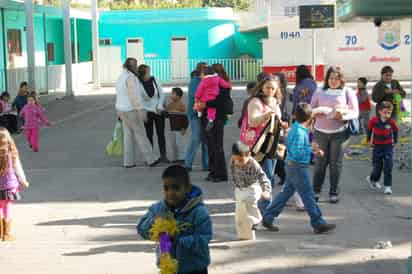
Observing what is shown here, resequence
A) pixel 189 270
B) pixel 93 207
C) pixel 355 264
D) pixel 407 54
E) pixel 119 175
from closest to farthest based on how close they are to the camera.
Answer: pixel 189 270
pixel 355 264
pixel 93 207
pixel 119 175
pixel 407 54

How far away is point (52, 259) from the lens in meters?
7.71

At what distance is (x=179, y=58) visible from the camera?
39.3 metres

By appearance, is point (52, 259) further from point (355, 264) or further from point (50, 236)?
point (355, 264)

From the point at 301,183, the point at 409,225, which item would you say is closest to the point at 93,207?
the point at 301,183

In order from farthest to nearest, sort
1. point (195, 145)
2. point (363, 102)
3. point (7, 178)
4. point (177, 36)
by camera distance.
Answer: point (177, 36) < point (363, 102) < point (195, 145) < point (7, 178)

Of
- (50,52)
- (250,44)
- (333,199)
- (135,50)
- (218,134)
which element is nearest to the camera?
(333,199)

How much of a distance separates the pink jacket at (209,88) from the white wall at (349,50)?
24359mm

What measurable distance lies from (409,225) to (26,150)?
9.56m

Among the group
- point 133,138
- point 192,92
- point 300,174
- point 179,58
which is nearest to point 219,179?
point 192,92

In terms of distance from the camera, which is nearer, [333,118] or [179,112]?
[333,118]

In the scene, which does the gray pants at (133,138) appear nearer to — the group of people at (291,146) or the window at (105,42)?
the group of people at (291,146)

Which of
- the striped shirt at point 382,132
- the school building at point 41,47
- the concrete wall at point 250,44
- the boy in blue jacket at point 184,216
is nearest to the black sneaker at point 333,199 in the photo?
the striped shirt at point 382,132

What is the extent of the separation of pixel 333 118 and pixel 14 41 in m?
21.7

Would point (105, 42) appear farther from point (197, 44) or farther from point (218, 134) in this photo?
point (218, 134)
